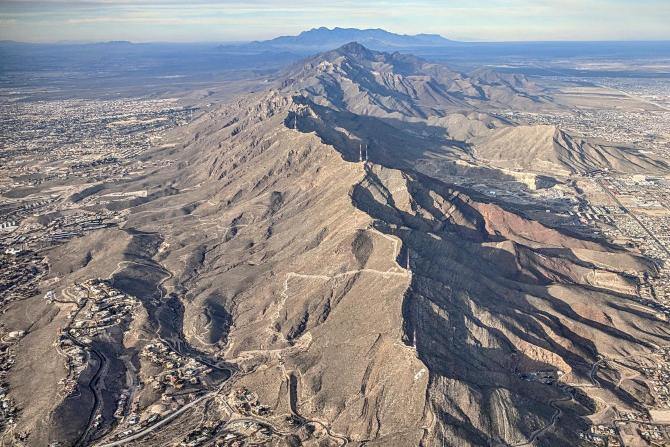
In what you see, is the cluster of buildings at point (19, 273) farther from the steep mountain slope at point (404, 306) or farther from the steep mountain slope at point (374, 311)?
the steep mountain slope at point (404, 306)

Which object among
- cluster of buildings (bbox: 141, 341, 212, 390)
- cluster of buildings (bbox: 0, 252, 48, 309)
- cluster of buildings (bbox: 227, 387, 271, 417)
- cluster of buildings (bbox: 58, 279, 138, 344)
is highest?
cluster of buildings (bbox: 227, 387, 271, 417)

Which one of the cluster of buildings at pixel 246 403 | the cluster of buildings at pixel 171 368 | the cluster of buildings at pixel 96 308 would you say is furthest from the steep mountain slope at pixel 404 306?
the cluster of buildings at pixel 96 308

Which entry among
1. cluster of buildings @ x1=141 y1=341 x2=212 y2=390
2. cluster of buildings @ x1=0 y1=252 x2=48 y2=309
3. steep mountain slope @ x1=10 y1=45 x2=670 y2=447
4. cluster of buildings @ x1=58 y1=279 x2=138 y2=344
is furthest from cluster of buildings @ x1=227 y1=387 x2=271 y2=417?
cluster of buildings @ x1=0 y1=252 x2=48 y2=309

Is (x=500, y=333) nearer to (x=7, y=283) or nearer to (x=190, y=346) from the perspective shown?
(x=190, y=346)

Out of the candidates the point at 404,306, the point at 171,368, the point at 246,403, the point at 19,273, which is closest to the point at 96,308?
the point at 171,368

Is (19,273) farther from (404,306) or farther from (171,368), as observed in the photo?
(404,306)

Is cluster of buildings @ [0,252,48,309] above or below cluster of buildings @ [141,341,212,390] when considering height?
below

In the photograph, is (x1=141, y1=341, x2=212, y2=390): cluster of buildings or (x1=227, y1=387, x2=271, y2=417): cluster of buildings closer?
(x1=227, y1=387, x2=271, y2=417): cluster of buildings

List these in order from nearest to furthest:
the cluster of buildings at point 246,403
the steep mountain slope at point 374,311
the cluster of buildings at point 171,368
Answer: the steep mountain slope at point 374,311 → the cluster of buildings at point 246,403 → the cluster of buildings at point 171,368

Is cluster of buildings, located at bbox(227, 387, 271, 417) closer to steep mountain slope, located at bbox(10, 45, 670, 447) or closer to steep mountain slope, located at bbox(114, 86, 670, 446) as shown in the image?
steep mountain slope, located at bbox(10, 45, 670, 447)
